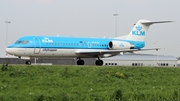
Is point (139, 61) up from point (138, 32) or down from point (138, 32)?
down

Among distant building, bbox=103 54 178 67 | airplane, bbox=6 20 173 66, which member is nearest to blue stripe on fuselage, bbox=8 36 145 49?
airplane, bbox=6 20 173 66

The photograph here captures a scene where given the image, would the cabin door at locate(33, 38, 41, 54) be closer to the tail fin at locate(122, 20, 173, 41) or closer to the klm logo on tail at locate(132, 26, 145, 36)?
the tail fin at locate(122, 20, 173, 41)

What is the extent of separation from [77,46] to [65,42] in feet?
5.47

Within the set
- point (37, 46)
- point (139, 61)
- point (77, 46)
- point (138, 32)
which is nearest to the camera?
point (37, 46)

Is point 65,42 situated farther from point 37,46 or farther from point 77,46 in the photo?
point 37,46

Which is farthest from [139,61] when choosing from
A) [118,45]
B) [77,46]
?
[77,46]

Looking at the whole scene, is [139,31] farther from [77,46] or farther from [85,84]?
[85,84]

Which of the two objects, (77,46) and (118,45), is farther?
(118,45)

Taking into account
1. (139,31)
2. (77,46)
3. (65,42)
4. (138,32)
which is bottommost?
(77,46)

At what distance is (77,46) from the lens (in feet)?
126

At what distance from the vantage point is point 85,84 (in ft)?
68.6

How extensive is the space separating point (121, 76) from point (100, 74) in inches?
58.1

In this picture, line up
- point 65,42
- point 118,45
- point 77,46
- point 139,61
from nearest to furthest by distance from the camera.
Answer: point 65,42, point 77,46, point 118,45, point 139,61

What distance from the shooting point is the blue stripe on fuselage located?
3525 cm
